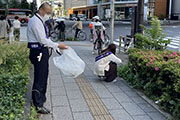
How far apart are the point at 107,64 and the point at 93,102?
163cm

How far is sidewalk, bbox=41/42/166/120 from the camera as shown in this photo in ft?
13.2

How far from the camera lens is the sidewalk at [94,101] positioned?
13.2ft

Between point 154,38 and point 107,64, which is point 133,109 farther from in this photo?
point 154,38

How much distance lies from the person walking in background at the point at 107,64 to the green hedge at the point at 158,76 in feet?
1.40

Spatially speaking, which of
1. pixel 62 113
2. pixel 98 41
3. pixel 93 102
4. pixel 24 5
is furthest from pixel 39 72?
pixel 24 5

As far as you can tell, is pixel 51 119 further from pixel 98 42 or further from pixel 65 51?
pixel 98 42

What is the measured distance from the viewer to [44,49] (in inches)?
145

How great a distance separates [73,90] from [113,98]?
991 mm

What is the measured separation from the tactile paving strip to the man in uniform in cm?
88

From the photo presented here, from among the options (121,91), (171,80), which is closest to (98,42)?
(121,91)

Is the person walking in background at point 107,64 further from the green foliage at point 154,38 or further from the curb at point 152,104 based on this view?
the green foliage at point 154,38

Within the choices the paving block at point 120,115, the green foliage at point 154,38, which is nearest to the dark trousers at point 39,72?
the paving block at point 120,115

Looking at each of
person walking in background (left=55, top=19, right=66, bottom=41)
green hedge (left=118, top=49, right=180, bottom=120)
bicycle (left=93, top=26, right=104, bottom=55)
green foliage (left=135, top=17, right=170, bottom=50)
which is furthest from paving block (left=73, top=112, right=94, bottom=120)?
person walking in background (left=55, top=19, right=66, bottom=41)

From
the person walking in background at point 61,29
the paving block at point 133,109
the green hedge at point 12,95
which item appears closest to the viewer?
the green hedge at point 12,95
